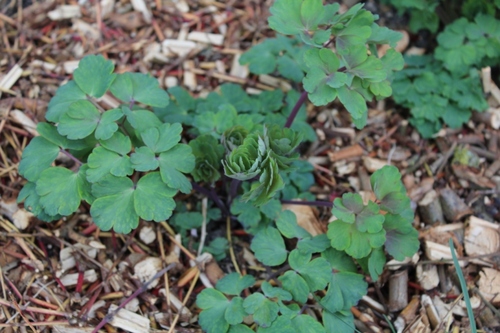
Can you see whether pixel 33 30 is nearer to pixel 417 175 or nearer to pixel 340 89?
pixel 340 89

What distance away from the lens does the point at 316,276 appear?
1.80 m

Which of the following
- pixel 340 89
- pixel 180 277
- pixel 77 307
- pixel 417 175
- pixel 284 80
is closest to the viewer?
pixel 340 89

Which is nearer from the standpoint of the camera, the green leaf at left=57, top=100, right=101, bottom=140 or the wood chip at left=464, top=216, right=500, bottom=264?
the green leaf at left=57, top=100, right=101, bottom=140

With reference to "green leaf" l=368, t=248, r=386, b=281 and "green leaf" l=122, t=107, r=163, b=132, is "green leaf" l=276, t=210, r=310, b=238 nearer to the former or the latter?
"green leaf" l=368, t=248, r=386, b=281

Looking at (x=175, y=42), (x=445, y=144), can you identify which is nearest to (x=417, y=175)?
(x=445, y=144)

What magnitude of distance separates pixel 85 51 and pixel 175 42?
462 mm

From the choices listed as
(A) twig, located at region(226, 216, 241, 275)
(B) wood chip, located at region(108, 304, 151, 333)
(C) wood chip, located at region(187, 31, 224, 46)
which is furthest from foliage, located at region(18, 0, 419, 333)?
(C) wood chip, located at region(187, 31, 224, 46)


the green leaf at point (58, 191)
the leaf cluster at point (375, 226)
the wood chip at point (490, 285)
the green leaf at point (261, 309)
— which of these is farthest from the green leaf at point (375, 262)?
the green leaf at point (58, 191)

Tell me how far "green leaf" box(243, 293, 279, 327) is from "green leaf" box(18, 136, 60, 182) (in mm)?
878

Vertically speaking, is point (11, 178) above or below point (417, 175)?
above

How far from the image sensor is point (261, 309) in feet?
5.73

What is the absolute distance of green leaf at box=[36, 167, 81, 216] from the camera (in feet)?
5.71

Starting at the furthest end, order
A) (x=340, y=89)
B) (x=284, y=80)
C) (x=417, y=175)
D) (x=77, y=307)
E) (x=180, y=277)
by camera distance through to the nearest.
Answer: (x=284, y=80) < (x=417, y=175) < (x=180, y=277) < (x=77, y=307) < (x=340, y=89)

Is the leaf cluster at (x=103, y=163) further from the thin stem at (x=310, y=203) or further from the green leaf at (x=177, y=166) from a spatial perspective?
the thin stem at (x=310, y=203)
